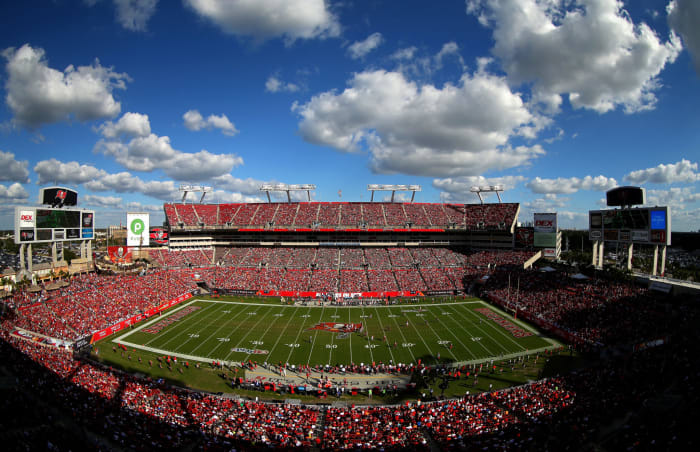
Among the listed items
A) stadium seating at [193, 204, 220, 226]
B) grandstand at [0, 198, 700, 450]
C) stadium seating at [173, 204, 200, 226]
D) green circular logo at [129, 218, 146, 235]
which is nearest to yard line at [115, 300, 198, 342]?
grandstand at [0, 198, 700, 450]

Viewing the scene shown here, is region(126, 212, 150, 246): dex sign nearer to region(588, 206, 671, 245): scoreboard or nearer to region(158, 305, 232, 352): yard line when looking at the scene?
region(158, 305, 232, 352): yard line

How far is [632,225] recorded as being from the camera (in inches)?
1353

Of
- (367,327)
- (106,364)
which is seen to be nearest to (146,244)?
(106,364)

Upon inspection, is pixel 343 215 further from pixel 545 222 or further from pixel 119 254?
pixel 119 254

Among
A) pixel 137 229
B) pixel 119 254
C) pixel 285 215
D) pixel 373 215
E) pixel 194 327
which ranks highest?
pixel 373 215

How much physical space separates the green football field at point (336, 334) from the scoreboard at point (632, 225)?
1435cm

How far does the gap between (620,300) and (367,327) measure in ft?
75.4

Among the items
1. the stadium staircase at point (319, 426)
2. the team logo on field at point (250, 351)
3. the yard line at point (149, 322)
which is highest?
the stadium staircase at point (319, 426)

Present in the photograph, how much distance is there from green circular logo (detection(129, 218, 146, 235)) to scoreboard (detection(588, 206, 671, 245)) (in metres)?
57.8

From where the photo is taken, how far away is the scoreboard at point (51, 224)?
35.0m

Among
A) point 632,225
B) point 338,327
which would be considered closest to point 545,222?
point 632,225

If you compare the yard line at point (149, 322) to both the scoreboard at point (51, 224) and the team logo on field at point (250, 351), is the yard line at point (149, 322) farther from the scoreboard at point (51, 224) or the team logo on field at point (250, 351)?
the scoreboard at point (51, 224)

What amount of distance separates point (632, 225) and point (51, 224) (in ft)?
203

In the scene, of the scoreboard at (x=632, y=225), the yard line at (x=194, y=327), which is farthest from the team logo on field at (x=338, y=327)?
the scoreboard at (x=632, y=225)
